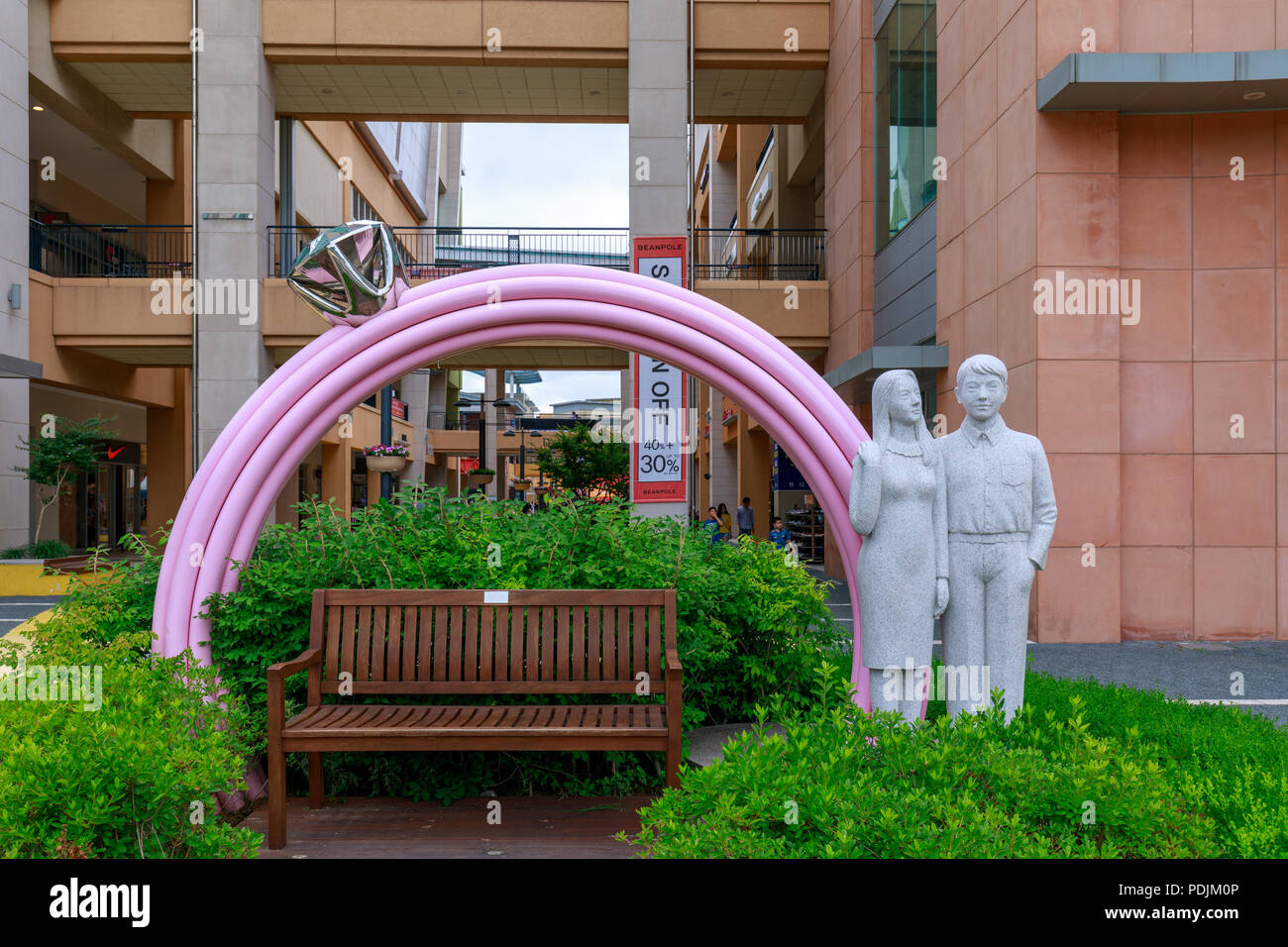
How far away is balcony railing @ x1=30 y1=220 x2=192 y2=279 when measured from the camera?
18.2 meters

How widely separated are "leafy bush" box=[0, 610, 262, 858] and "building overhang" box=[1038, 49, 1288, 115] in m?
9.65

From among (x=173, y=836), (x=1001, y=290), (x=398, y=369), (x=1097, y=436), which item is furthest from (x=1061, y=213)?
(x=173, y=836)

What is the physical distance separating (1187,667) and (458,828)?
23.9 ft

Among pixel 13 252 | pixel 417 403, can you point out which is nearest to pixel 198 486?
pixel 13 252

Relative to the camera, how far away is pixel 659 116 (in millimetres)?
15688

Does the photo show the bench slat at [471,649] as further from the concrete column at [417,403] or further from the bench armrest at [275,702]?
the concrete column at [417,403]

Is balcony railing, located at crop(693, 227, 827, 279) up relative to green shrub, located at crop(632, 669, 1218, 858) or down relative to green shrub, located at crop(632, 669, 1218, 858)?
up

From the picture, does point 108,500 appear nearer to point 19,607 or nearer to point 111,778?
point 19,607

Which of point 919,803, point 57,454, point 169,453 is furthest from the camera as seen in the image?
point 169,453

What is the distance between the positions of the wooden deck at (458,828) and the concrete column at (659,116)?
485 inches

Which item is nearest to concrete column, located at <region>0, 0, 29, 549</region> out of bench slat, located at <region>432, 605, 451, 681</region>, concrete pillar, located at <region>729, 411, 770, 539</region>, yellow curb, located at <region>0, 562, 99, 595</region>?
yellow curb, located at <region>0, 562, 99, 595</region>

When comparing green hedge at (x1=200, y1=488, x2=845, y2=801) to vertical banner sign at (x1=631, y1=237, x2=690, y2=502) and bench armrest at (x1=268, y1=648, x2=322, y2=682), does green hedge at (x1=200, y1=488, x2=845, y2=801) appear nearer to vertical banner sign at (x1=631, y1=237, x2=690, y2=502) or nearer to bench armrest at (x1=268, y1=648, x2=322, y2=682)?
bench armrest at (x1=268, y1=648, x2=322, y2=682)

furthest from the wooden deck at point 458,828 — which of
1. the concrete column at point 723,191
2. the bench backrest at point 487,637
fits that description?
the concrete column at point 723,191
